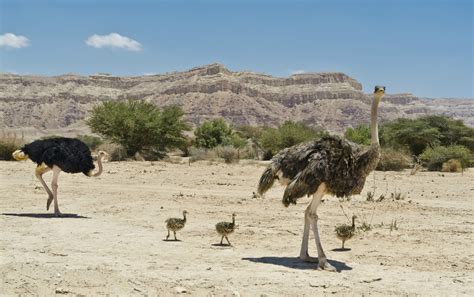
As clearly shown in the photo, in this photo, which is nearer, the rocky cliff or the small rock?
the small rock

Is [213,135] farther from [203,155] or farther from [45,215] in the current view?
[45,215]

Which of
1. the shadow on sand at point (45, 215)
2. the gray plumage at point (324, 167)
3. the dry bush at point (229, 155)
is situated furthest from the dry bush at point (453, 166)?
the gray plumage at point (324, 167)

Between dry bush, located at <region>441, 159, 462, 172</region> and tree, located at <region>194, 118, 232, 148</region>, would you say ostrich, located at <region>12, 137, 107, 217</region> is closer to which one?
dry bush, located at <region>441, 159, 462, 172</region>

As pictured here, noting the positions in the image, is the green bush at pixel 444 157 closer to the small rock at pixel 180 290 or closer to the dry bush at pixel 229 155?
the dry bush at pixel 229 155

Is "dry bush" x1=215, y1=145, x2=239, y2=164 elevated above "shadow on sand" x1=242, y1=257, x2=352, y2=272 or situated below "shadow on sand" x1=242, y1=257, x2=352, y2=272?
above

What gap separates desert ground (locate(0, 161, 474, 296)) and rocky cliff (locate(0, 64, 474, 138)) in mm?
113635

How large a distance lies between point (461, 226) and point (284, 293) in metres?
6.40

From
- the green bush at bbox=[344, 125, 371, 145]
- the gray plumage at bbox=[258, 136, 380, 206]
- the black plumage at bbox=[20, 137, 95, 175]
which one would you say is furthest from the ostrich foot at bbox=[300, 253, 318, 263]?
the green bush at bbox=[344, 125, 371, 145]

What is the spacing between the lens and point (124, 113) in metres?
35.3

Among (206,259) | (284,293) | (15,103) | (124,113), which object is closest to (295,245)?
(206,259)

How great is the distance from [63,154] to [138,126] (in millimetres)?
21393

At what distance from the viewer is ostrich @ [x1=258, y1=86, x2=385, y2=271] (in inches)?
330

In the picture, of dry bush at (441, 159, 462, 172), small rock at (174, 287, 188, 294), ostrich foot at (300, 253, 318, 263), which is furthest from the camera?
dry bush at (441, 159, 462, 172)

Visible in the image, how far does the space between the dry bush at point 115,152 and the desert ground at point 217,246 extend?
14345mm
